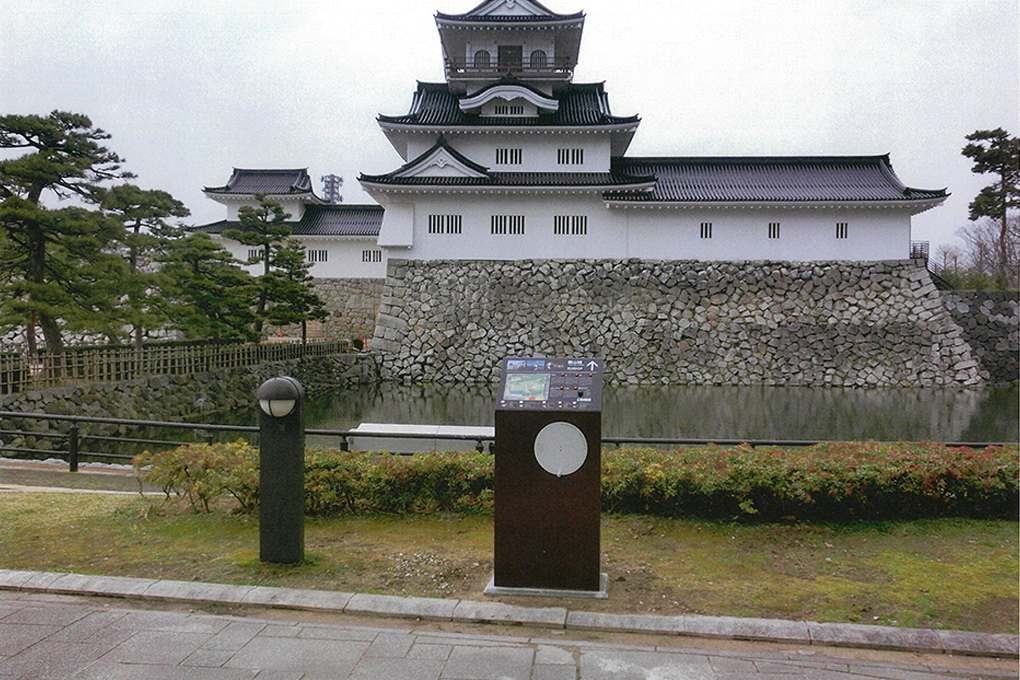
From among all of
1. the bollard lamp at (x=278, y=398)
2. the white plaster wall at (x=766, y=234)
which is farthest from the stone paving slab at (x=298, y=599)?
the white plaster wall at (x=766, y=234)

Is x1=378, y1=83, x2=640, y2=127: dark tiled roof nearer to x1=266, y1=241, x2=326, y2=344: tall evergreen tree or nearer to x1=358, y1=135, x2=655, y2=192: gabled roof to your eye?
x1=358, y1=135, x2=655, y2=192: gabled roof

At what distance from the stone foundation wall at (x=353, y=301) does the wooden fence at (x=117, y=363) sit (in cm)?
1018

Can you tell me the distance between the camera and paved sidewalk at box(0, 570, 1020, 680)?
10.5ft

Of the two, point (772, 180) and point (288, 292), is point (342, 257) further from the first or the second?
point (772, 180)

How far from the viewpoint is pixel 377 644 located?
11.5 ft

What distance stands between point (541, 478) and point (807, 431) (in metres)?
12.4

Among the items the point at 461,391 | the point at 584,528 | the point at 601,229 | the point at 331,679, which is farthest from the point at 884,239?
the point at 331,679

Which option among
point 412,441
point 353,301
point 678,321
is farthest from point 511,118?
point 412,441

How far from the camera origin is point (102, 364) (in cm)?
1546

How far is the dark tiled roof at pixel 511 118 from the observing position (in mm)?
26469

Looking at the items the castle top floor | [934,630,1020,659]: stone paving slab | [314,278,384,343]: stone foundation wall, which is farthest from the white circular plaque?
[314,278,384,343]: stone foundation wall

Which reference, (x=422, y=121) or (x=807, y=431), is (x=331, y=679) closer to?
(x=807, y=431)

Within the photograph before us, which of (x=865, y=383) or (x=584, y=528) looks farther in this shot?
(x=865, y=383)

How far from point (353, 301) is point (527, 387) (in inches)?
1229
